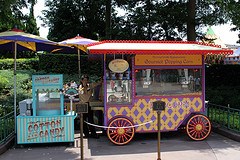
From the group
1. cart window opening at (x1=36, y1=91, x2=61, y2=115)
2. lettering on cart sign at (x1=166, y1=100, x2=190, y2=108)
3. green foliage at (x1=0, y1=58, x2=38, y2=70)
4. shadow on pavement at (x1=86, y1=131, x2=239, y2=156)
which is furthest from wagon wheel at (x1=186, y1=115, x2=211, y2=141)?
green foliage at (x1=0, y1=58, x2=38, y2=70)

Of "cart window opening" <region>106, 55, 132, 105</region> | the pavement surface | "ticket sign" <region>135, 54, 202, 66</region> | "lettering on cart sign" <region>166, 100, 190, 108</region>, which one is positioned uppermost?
"ticket sign" <region>135, 54, 202, 66</region>

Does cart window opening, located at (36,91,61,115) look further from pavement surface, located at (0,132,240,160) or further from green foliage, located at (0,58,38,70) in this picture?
green foliage, located at (0,58,38,70)

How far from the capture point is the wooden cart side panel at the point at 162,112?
789cm

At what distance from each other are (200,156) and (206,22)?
1032 centimetres

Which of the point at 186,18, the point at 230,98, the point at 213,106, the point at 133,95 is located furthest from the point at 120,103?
the point at 186,18

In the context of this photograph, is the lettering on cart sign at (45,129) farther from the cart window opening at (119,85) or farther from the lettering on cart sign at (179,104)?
the lettering on cart sign at (179,104)

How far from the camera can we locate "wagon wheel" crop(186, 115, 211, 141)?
805 cm

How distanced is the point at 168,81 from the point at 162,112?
0.81 metres

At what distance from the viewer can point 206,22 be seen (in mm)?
15672

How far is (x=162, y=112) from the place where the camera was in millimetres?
8016

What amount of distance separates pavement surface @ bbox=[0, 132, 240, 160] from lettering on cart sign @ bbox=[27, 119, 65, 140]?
308mm

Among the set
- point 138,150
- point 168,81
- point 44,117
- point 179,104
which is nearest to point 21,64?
point 44,117

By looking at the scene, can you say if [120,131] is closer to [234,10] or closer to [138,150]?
[138,150]

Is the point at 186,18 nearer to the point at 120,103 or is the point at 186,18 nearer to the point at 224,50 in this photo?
the point at 224,50
